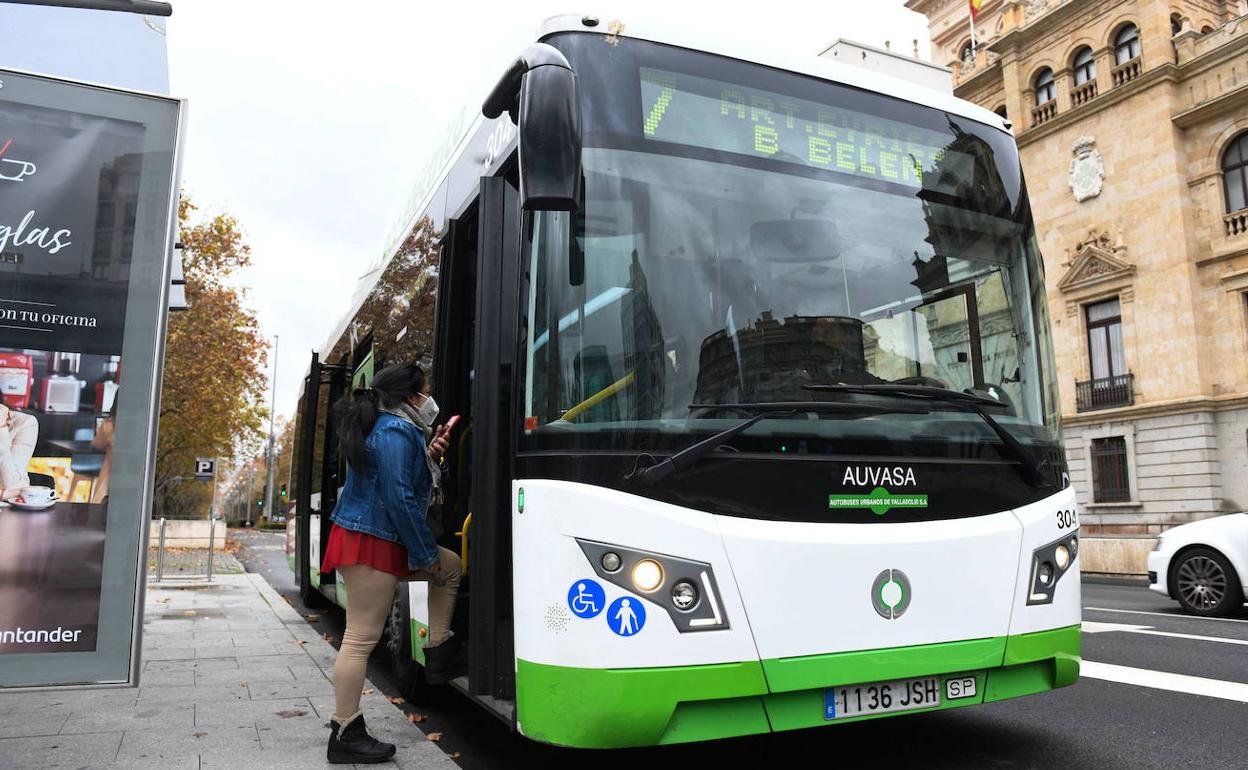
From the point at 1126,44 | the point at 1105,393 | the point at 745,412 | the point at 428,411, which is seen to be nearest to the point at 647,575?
the point at 745,412

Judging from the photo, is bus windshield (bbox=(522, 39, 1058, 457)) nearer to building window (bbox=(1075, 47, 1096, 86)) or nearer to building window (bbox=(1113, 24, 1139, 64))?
building window (bbox=(1113, 24, 1139, 64))

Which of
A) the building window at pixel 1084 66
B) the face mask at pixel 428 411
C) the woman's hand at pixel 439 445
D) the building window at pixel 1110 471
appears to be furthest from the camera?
the building window at pixel 1084 66

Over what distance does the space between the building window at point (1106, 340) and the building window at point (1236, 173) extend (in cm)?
388

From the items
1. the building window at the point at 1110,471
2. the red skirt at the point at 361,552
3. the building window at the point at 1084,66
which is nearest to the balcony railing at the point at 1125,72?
the building window at the point at 1084,66

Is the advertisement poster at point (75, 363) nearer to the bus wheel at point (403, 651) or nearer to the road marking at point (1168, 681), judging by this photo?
the bus wheel at point (403, 651)

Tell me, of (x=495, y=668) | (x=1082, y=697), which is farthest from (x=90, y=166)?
(x=1082, y=697)

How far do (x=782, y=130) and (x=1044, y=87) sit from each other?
31.0 m

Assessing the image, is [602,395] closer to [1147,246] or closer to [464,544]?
[464,544]

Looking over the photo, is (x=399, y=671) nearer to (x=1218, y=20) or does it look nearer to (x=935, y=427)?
(x=935, y=427)

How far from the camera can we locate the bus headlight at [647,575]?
3281mm

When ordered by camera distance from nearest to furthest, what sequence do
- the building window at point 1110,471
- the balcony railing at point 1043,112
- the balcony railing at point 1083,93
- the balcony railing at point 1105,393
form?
the building window at point 1110,471 < the balcony railing at point 1105,393 < the balcony railing at point 1083,93 < the balcony railing at point 1043,112

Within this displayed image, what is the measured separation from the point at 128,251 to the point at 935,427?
3.36 m

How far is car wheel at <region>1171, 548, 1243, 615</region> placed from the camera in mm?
9961

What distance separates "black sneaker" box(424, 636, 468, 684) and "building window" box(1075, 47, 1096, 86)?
99.5ft
